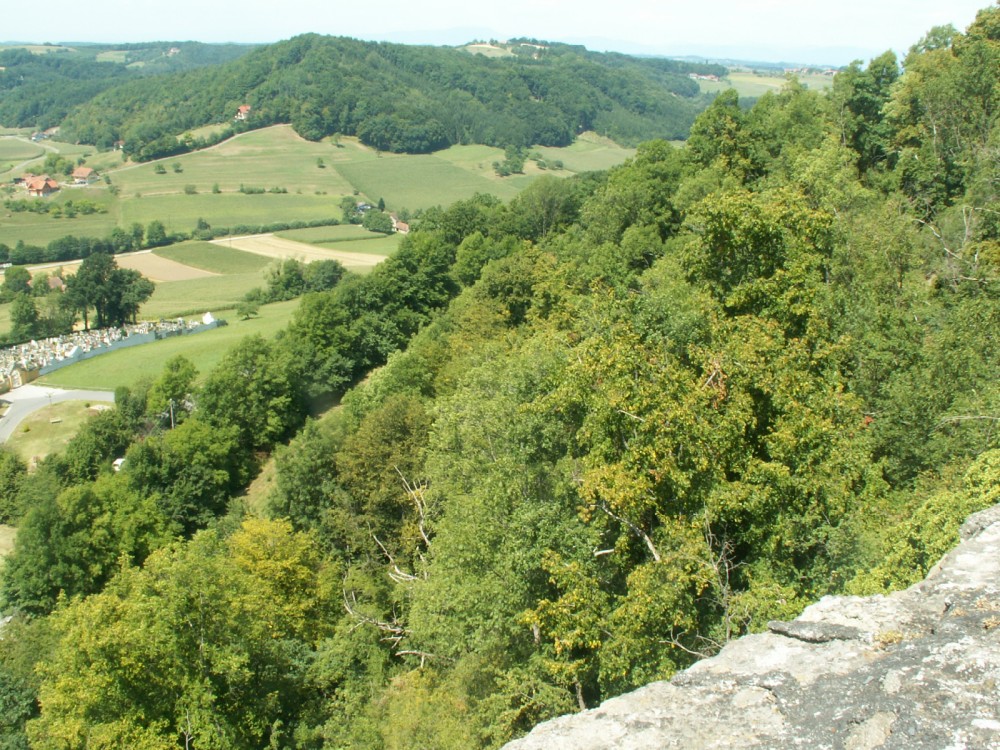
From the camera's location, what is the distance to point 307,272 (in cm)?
8688

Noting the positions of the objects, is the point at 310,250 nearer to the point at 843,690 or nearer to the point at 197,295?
the point at 197,295

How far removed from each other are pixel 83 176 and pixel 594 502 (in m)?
162

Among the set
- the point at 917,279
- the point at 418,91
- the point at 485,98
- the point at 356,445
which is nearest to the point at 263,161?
the point at 418,91

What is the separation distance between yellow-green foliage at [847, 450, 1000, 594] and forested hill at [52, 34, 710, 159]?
514ft

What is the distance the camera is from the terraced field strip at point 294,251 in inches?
3752

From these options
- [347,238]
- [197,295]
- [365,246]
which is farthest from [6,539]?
[347,238]

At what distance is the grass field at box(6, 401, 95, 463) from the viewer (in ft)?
158

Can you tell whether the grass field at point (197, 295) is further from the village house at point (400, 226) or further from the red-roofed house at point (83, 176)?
the red-roofed house at point (83, 176)

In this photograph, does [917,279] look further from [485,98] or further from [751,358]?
[485,98]

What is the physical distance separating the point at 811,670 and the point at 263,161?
524ft

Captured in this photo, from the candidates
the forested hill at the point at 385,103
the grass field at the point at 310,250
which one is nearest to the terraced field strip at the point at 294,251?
the grass field at the point at 310,250

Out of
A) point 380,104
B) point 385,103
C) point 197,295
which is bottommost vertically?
point 197,295

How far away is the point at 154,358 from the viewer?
64.5 m

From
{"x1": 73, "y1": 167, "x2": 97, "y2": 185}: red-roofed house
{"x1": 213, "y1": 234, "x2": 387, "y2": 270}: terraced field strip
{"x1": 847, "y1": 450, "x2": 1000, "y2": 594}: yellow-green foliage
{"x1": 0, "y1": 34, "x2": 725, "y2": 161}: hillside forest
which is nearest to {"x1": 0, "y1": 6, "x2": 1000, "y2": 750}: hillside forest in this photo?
{"x1": 847, "y1": 450, "x2": 1000, "y2": 594}: yellow-green foliage
